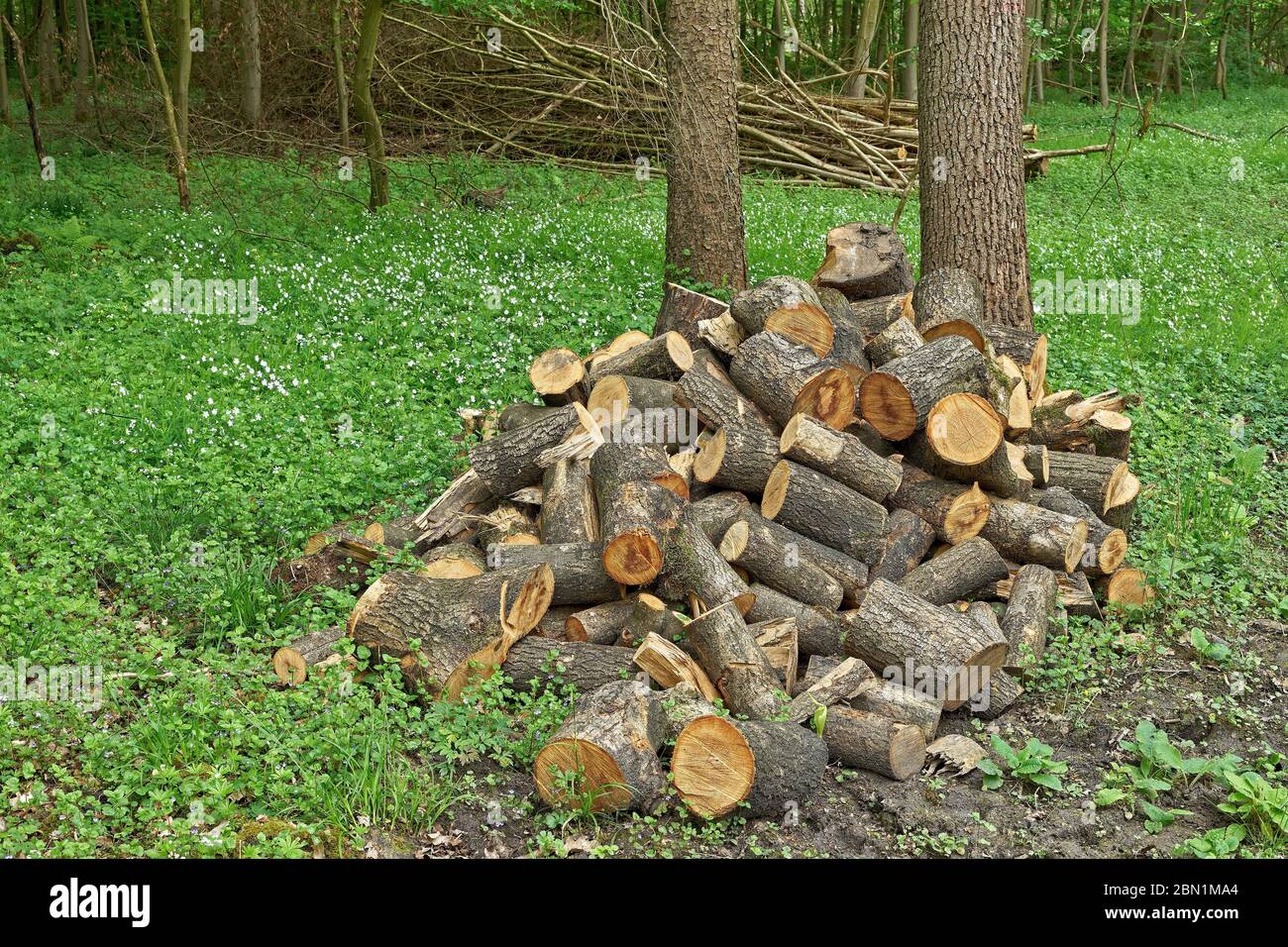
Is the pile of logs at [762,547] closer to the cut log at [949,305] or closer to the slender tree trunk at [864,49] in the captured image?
the cut log at [949,305]

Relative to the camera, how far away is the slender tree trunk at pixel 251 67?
17375mm

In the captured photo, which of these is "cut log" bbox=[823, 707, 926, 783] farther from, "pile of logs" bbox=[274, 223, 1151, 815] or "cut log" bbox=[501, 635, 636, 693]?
"cut log" bbox=[501, 635, 636, 693]

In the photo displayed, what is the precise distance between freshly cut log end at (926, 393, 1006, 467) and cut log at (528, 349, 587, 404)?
2.43 metres

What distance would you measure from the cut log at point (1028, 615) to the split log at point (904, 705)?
2.25ft

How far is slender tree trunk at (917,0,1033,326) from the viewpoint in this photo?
8.73 m

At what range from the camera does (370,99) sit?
13.4 metres

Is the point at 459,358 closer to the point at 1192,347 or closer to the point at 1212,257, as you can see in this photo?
the point at 1192,347

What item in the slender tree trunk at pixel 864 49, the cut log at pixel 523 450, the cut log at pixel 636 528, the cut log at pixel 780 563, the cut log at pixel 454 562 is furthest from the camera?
the slender tree trunk at pixel 864 49

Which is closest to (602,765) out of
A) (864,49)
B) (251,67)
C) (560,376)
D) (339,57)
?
(560,376)

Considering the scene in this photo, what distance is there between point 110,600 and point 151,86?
1537 centimetres

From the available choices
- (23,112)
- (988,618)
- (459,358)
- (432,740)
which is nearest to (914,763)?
(988,618)

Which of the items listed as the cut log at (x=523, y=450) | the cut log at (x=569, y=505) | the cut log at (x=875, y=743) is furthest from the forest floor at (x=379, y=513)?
the cut log at (x=569, y=505)

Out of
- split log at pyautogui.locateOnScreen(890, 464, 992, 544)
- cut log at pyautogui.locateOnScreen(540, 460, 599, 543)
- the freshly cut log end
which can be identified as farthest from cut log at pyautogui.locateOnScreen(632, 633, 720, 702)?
the freshly cut log end
